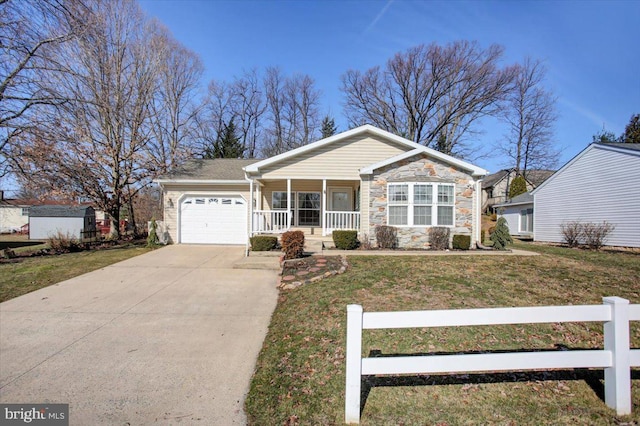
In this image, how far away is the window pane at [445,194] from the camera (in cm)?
1148

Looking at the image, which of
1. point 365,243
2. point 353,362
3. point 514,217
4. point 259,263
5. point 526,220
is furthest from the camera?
point 514,217

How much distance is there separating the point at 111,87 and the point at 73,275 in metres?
12.2

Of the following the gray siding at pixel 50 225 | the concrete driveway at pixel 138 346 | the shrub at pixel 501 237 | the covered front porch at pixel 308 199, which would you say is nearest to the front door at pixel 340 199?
the covered front porch at pixel 308 199

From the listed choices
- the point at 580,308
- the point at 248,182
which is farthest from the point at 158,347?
the point at 248,182

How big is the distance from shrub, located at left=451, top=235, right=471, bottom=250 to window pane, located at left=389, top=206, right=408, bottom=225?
6.51 ft

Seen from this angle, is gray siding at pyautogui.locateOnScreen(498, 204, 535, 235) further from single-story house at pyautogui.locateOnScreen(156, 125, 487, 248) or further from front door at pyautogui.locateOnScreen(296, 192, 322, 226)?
front door at pyautogui.locateOnScreen(296, 192, 322, 226)

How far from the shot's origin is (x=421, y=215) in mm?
11523

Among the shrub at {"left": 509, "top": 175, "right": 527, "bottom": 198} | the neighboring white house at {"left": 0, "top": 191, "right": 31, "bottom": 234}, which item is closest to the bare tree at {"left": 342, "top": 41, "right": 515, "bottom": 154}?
the shrub at {"left": 509, "top": 175, "right": 527, "bottom": 198}

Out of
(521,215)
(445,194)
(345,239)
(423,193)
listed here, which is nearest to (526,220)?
(521,215)

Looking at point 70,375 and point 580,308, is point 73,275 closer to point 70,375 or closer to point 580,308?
point 70,375

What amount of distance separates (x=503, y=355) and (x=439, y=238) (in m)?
9.06

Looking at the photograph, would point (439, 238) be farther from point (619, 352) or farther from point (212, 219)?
point (212, 219)

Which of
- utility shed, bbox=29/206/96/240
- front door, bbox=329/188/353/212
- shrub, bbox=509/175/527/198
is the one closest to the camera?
front door, bbox=329/188/353/212

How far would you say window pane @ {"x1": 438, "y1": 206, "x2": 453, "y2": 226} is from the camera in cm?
1151
